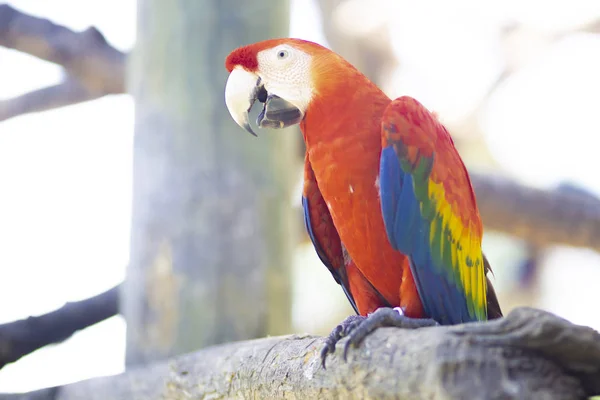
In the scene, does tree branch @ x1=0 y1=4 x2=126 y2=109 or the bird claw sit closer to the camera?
the bird claw

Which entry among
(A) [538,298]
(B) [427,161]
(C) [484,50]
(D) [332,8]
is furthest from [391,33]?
(B) [427,161]

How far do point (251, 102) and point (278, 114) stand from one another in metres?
0.08

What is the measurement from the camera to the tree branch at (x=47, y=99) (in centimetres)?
307

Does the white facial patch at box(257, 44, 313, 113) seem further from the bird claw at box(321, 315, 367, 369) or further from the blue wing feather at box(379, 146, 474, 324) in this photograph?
the bird claw at box(321, 315, 367, 369)

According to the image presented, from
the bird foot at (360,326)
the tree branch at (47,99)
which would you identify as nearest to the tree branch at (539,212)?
the bird foot at (360,326)

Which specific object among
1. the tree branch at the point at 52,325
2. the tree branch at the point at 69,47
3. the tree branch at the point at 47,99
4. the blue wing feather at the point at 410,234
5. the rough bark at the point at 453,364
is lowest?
the tree branch at the point at 52,325

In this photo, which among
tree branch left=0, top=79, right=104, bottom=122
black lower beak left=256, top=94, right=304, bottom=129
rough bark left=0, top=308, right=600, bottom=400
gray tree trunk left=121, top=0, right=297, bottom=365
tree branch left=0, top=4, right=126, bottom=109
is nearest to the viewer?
rough bark left=0, top=308, right=600, bottom=400

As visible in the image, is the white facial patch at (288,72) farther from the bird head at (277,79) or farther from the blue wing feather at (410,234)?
the blue wing feather at (410,234)

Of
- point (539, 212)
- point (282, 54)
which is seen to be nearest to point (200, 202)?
point (282, 54)

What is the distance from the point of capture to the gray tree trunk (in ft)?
7.02

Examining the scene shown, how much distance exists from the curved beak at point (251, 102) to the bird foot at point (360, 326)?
57cm

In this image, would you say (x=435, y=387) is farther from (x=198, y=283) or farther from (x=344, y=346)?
(x=198, y=283)

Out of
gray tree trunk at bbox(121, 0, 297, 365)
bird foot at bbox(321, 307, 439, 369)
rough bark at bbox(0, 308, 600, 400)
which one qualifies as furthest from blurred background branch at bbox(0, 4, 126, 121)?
bird foot at bbox(321, 307, 439, 369)

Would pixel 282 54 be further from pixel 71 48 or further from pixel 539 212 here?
pixel 539 212
